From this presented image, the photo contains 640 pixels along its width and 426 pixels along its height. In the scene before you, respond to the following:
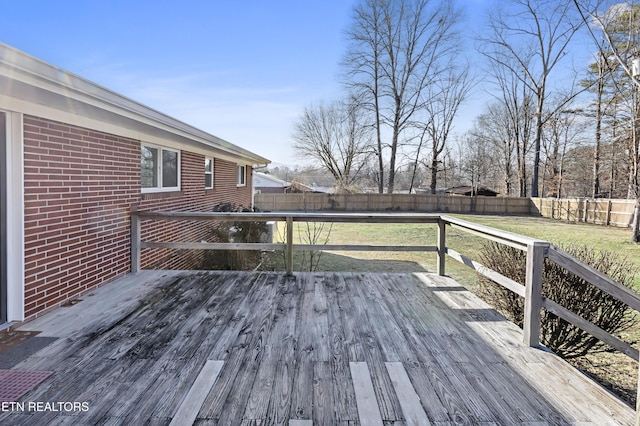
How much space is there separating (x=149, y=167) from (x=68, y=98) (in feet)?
8.42

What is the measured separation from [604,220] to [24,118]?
935 inches

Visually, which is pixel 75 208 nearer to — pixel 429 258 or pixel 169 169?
pixel 169 169

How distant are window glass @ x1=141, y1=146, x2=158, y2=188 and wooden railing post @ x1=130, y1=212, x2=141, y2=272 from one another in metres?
0.78

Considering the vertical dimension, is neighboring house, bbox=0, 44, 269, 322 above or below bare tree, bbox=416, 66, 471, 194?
below

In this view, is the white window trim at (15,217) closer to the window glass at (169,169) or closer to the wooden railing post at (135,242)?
the wooden railing post at (135,242)

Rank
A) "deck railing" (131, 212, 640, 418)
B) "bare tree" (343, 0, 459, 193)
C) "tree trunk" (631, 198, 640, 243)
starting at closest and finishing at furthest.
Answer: "deck railing" (131, 212, 640, 418), "tree trunk" (631, 198, 640, 243), "bare tree" (343, 0, 459, 193)

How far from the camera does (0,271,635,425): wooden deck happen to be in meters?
1.86

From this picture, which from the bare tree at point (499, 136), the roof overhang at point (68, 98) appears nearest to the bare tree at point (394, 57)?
the bare tree at point (499, 136)

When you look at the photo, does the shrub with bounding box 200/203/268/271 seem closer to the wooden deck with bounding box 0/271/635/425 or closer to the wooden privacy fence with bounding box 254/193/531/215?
the wooden deck with bounding box 0/271/635/425

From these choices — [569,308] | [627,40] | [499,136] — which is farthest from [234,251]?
[499,136]

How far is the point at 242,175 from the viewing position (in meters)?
A: 11.7

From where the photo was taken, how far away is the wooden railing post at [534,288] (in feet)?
8.75

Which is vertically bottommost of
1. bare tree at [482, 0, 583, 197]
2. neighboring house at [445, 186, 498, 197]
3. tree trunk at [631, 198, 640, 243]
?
tree trunk at [631, 198, 640, 243]

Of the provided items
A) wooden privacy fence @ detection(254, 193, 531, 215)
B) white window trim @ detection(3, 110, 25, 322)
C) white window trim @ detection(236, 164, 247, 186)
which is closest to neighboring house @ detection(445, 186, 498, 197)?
wooden privacy fence @ detection(254, 193, 531, 215)
